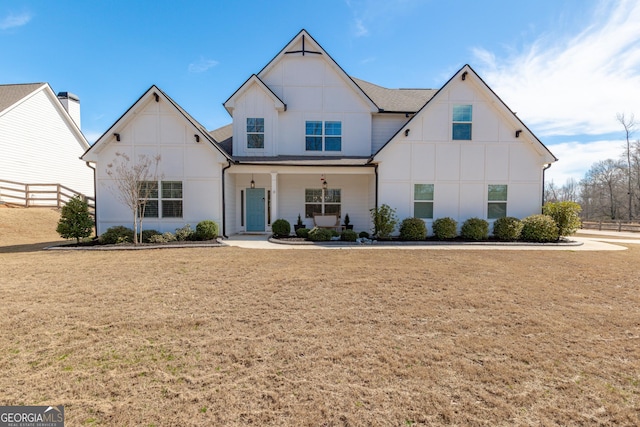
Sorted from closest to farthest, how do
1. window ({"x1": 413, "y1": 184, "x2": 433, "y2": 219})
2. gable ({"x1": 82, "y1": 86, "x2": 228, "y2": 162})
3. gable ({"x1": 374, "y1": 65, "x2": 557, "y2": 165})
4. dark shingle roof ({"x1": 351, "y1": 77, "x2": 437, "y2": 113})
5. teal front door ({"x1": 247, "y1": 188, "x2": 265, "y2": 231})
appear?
gable ({"x1": 82, "y1": 86, "x2": 228, "y2": 162}) < gable ({"x1": 374, "y1": 65, "x2": 557, "y2": 165}) < window ({"x1": 413, "y1": 184, "x2": 433, "y2": 219}) < teal front door ({"x1": 247, "y1": 188, "x2": 265, "y2": 231}) < dark shingle roof ({"x1": 351, "y1": 77, "x2": 437, "y2": 113})

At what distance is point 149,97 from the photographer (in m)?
12.7

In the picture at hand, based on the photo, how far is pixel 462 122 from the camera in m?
13.6

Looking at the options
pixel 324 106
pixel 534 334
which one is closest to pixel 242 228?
pixel 324 106

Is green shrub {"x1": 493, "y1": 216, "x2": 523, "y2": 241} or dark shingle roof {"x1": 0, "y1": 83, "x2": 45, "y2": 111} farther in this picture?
dark shingle roof {"x1": 0, "y1": 83, "x2": 45, "y2": 111}

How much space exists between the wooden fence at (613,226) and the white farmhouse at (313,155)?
1526 centimetres

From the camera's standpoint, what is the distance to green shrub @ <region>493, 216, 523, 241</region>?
41.2 feet

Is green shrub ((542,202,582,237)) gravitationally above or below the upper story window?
below

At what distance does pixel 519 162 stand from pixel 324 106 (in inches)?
393

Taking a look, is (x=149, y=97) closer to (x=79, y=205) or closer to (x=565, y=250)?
(x=79, y=205)

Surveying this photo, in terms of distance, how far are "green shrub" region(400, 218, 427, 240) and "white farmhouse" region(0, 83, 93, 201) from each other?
24.6 metres

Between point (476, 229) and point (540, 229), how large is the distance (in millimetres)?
2630

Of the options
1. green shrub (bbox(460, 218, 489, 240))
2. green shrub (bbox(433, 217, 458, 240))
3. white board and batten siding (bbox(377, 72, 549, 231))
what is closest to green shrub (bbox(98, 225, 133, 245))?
white board and batten siding (bbox(377, 72, 549, 231))

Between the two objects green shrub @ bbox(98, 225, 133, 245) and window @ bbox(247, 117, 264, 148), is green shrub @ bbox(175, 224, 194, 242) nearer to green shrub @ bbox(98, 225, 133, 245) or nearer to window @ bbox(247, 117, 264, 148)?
green shrub @ bbox(98, 225, 133, 245)

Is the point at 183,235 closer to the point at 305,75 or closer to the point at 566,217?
the point at 305,75
